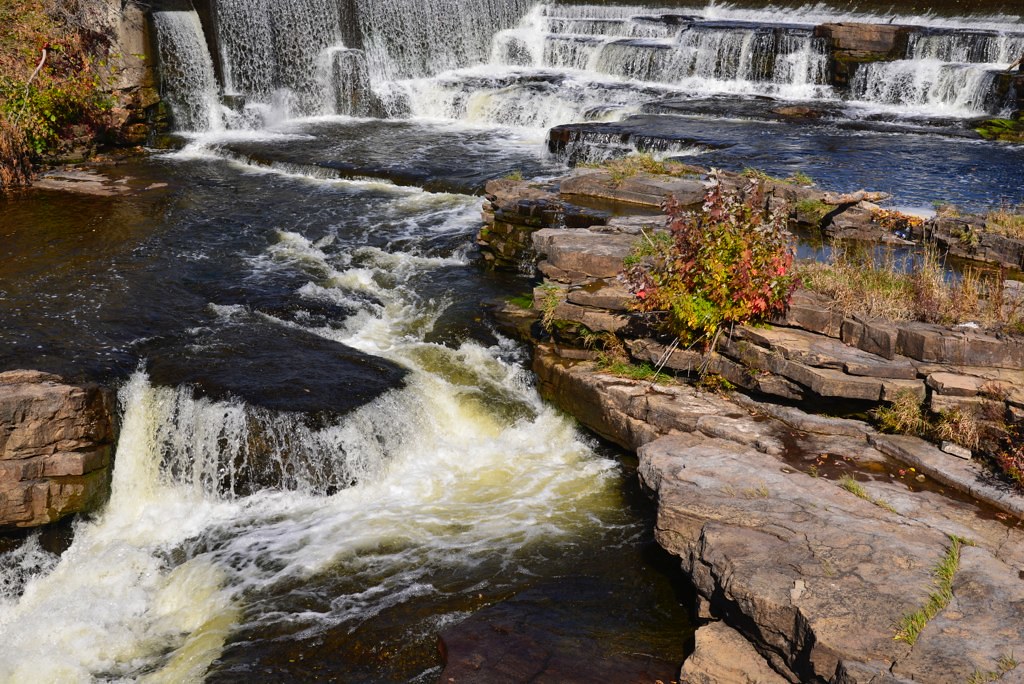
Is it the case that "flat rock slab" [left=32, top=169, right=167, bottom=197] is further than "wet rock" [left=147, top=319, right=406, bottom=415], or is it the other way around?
"flat rock slab" [left=32, top=169, right=167, bottom=197]

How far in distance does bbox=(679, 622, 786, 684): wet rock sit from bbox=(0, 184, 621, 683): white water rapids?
1715 millimetres

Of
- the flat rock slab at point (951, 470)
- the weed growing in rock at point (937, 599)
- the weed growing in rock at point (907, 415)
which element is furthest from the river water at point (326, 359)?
the weed growing in rock at point (907, 415)

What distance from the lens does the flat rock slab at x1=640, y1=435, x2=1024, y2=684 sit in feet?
16.0

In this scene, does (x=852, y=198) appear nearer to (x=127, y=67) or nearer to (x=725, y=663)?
(x=725, y=663)

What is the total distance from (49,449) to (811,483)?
6.05 meters

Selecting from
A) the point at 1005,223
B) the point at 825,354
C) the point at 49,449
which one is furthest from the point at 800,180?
the point at 49,449

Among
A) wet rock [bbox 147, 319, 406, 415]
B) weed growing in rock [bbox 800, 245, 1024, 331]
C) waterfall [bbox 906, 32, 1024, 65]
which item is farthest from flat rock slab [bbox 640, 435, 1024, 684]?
waterfall [bbox 906, 32, 1024, 65]

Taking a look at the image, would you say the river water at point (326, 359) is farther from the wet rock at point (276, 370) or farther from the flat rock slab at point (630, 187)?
the flat rock slab at point (630, 187)

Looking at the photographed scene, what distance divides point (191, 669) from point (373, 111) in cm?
1684

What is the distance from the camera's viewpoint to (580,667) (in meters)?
5.66

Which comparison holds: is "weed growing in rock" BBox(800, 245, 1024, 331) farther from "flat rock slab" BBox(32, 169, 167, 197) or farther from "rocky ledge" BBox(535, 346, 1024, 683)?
"flat rock slab" BBox(32, 169, 167, 197)

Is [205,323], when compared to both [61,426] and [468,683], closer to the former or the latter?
[61,426]

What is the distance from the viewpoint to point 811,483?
21.6 ft

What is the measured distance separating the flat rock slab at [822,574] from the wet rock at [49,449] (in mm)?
4690
